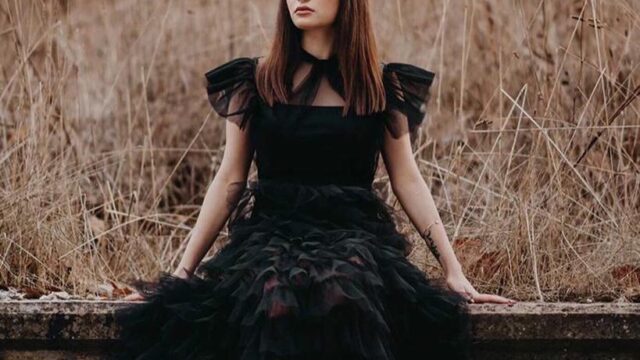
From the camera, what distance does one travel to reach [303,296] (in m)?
2.13

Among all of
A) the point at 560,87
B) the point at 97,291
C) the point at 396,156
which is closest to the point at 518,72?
the point at 560,87

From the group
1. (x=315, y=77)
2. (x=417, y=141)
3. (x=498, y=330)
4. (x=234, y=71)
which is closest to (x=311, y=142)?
(x=315, y=77)

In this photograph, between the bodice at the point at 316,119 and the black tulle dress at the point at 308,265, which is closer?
the black tulle dress at the point at 308,265

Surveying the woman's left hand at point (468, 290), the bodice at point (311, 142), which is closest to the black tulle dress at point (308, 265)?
the bodice at point (311, 142)

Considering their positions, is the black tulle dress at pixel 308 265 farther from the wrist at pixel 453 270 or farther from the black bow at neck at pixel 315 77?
the wrist at pixel 453 270

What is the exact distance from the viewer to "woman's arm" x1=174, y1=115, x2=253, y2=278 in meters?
2.55

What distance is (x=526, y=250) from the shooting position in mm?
2941

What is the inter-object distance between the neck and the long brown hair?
2 centimetres

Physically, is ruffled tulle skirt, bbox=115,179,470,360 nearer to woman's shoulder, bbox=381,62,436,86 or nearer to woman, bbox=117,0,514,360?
woman, bbox=117,0,514,360

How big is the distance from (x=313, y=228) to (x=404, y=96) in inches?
17.5

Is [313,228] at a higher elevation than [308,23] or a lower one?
lower

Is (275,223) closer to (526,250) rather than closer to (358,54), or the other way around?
(358,54)

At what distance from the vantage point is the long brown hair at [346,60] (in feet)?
8.33

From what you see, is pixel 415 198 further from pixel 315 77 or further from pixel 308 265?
pixel 308 265
